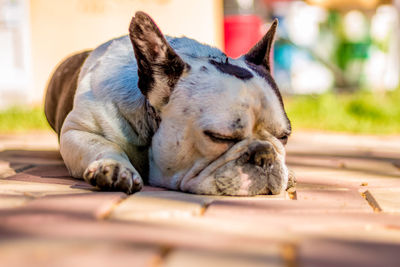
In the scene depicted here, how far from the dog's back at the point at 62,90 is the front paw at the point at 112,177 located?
0.97 metres

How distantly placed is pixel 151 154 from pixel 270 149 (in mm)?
601

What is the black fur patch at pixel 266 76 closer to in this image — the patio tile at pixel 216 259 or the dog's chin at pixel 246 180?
the dog's chin at pixel 246 180

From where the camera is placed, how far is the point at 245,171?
101 inches

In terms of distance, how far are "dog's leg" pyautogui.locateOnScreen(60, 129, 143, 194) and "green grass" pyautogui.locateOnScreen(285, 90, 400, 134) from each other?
436 cm

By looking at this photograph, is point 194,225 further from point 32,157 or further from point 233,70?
point 32,157

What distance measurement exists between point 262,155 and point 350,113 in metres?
5.73

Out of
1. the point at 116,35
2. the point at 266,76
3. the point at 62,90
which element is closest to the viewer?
the point at 266,76

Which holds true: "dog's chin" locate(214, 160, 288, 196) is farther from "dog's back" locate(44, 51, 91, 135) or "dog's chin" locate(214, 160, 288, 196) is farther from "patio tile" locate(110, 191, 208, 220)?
"dog's back" locate(44, 51, 91, 135)

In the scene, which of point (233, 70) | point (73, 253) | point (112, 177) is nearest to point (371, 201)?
point (233, 70)

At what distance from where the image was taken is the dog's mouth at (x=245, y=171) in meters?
2.55

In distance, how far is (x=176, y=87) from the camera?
108 inches

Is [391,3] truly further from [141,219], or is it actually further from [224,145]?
[141,219]

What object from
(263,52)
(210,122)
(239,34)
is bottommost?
(239,34)

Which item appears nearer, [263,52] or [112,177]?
[112,177]
